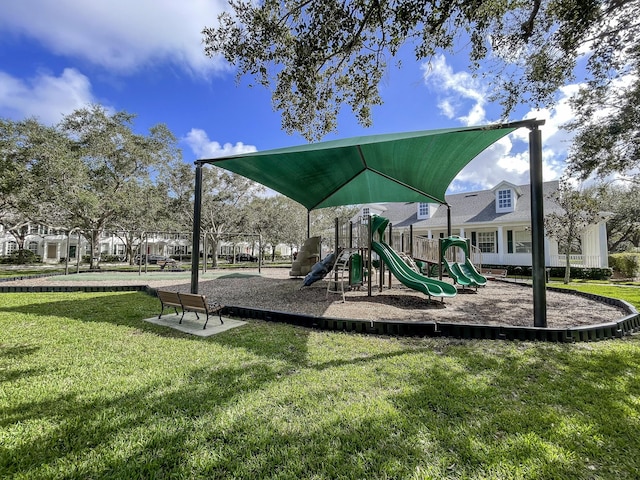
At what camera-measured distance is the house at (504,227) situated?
1803 centimetres

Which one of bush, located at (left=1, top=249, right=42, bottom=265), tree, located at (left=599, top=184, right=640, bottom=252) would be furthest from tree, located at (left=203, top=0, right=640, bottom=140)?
bush, located at (left=1, top=249, right=42, bottom=265)

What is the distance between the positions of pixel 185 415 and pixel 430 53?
8.38m

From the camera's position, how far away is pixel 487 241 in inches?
838

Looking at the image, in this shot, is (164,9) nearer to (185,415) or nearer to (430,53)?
(430,53)

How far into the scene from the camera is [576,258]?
18438 millimetres

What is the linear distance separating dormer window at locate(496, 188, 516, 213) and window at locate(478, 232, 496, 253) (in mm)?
1855

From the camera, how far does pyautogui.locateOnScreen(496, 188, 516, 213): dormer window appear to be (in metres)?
20.2

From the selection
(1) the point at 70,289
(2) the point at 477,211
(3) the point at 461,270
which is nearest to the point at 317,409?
(3) the point at 461,270

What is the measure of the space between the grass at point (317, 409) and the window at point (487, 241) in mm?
17449

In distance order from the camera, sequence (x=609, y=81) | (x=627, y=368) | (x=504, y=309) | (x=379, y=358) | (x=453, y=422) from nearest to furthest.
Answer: (x=453, y=422) < (x=627, y=368) < (x=379, y=358) < (x=504, y=309) < (x=609, y=81)

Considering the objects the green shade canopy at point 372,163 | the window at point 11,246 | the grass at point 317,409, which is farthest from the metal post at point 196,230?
the window at point 11,246

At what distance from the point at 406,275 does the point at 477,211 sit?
1663 centimetres

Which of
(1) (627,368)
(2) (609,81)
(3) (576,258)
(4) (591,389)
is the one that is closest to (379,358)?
(4) (591,389)

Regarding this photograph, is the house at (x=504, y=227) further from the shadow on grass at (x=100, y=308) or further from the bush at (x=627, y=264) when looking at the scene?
the shadow on grass at (x=100, y=308)
